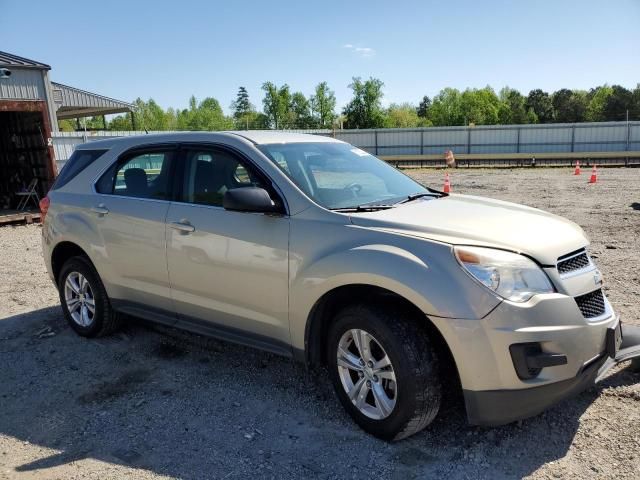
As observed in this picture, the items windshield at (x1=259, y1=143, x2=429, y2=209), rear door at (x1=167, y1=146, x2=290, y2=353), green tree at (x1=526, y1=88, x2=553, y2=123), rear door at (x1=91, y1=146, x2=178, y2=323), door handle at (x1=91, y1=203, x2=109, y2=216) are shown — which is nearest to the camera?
rear door at (x1=167, y1=146, x2=290, y2=353)

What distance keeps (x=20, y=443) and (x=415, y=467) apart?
2502 millimetres

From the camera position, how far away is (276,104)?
8694 centimetres

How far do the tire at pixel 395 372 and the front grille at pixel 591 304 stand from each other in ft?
2.82

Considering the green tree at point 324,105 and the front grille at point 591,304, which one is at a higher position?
the green tree at point 324,105

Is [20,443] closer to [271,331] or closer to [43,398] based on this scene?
[43,398]

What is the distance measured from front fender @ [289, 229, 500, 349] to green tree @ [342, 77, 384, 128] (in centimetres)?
7182

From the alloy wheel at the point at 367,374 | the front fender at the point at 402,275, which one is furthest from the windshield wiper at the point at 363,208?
the alloy wheel at the point at 367,374

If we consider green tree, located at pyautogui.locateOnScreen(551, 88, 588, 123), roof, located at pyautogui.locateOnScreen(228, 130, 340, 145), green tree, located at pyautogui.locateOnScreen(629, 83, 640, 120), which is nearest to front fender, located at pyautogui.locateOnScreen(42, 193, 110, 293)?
roof, located at pyautogui.locateOnScreen(228, 130, 340, 145)

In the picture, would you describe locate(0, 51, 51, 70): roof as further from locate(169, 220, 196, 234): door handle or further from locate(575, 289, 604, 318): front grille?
locate(575, 289, 604, 318): front grille

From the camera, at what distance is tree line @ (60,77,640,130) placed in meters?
74.5

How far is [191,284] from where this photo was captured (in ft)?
13.2

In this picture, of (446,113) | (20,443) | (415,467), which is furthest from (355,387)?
(446,113)

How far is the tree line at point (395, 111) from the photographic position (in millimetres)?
74500

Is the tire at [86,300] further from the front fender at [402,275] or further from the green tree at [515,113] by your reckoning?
the green tree at [515,113]
